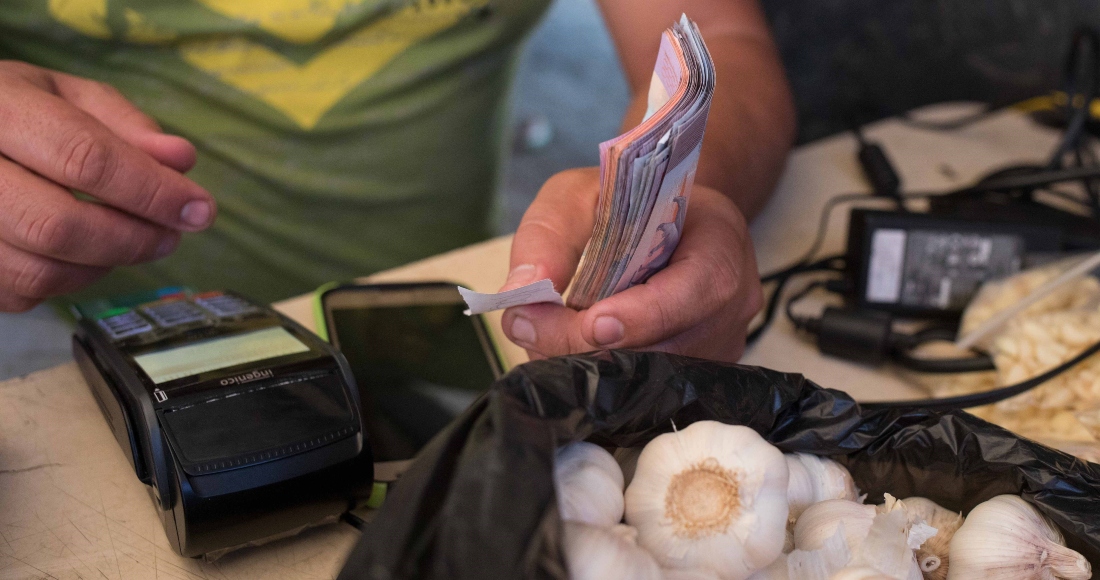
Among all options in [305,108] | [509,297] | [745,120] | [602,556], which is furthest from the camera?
[305,108]

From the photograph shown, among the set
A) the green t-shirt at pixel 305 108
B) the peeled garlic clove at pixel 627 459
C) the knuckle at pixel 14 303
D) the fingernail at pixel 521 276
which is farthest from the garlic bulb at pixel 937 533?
the green t-shirt at pixel 305 108

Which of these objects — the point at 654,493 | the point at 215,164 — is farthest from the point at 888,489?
the point at 215,164

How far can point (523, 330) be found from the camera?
51 centimetres

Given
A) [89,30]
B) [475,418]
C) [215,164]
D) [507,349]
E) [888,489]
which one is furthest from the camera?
[215,164]

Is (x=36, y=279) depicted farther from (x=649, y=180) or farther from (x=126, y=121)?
(x=649, y=180)

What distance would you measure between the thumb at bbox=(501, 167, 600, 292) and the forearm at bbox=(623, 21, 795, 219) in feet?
0.62

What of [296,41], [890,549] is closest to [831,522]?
[890,549]

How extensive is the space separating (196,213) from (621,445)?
1.25 ft

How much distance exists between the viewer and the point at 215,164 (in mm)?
982

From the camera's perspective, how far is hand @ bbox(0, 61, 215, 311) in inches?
21.4

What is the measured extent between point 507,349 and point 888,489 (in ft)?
1.05

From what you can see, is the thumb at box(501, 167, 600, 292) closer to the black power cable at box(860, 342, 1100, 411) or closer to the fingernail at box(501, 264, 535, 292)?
the fingernail at box(501, 264, 535, 292)

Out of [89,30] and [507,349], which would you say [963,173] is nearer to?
[507,349]

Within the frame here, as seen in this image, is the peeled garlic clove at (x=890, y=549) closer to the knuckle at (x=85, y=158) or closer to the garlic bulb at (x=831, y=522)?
the garlic bulb at (x=831, y=522)
